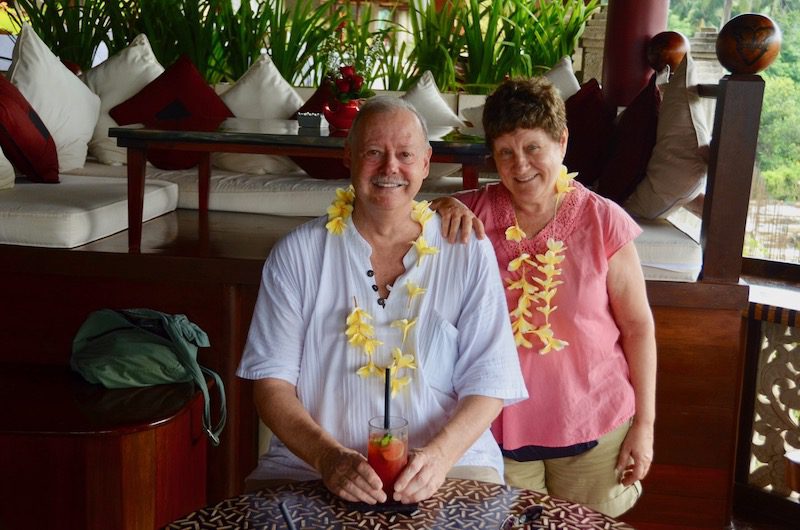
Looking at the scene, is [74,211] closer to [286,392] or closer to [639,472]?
[286,392]

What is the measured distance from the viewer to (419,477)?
1.57 m

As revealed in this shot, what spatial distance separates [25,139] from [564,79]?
87.2 inches

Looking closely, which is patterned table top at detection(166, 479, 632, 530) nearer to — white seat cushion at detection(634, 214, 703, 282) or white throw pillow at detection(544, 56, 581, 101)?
white seat cushion at detection(634, 214, 703, 282)

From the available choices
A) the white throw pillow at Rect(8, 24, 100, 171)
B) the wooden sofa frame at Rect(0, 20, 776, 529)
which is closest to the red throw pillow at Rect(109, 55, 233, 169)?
the white throw pillow at Rect(8, 24, 100, 171)

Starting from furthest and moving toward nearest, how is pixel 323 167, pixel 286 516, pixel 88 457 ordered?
pixel 323 167, pixel 88 457, pixel 286 516

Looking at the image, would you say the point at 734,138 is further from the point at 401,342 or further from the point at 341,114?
the point at 341,114

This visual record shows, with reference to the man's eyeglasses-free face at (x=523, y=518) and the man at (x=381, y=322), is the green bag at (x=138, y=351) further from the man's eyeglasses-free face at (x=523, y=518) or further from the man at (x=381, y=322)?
the man's eyeglasses-free face at (x=523, y=518)

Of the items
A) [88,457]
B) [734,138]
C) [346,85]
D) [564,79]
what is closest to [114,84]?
[346,85]

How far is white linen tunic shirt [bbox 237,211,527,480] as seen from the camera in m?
1.86

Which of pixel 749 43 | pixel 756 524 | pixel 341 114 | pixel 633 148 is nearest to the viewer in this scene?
pixel 749 43

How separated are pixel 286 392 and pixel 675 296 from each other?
141 centimetres

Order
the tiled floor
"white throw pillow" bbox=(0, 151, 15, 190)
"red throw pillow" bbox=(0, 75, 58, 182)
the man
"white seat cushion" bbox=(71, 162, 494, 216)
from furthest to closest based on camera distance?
1. "white seat cushion" bbox=(71, 162, 494, 216)
2. "red throw pillow" bbox=(0, 75, 58, 182)
3. "white throw pillow" bbox=(0, 151, 15, 190)
4. the tiled floor
5. the man

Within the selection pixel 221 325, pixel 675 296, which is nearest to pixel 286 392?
pixel 221 325

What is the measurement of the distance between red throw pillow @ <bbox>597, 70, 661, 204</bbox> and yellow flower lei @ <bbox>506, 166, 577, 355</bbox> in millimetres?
1274
